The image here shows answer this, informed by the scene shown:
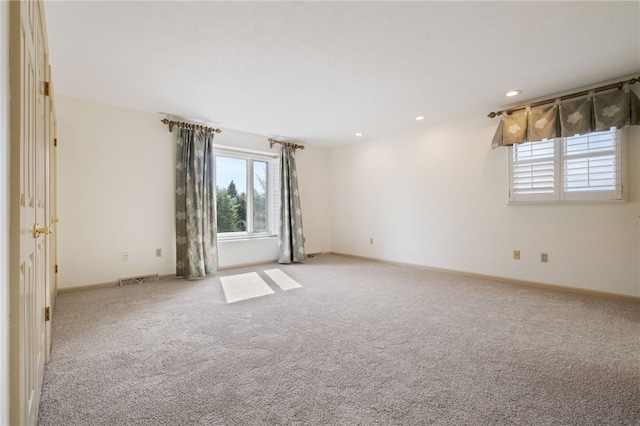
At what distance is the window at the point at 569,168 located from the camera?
2.97 metres

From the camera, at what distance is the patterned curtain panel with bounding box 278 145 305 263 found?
16.7ft

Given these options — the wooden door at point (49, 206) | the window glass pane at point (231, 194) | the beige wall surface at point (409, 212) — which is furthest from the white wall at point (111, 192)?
the window glass pane at point (231, 194)

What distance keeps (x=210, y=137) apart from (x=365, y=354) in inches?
147

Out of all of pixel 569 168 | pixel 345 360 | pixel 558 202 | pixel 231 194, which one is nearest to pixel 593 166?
pixel 569 168

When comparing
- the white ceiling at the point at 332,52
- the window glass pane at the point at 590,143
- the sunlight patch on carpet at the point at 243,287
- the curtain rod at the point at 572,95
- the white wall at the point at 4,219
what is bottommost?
the sunlight patch on carpet at the point at 243,287

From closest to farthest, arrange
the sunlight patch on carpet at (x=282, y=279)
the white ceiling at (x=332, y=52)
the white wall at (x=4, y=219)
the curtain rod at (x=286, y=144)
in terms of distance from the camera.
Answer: the white wall at (x=4, y=219), the white ceiling at (x=332, y=52), the sunlight patch on carpet at (x=282, y=279), the curtain rod at (x=286, y=144)

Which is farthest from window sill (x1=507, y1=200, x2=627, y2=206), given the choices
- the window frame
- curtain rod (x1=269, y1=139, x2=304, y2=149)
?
the window frame

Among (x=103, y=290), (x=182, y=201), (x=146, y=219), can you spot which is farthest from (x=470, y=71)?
(x=103, y=290)

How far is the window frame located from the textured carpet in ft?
6.19

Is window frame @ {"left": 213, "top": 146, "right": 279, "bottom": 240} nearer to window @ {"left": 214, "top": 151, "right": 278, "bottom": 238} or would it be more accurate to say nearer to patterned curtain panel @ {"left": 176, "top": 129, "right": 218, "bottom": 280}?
window @ {"left": 214, "top": 151, "right": 278, "bottom": 238}

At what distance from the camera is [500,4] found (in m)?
1.87

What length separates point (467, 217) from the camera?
13.2 feet

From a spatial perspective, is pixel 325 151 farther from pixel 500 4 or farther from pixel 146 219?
pixel 500 4

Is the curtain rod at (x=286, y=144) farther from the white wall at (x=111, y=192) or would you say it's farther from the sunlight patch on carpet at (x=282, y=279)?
the sunlight patch on carpet at (x=282, y=279)
